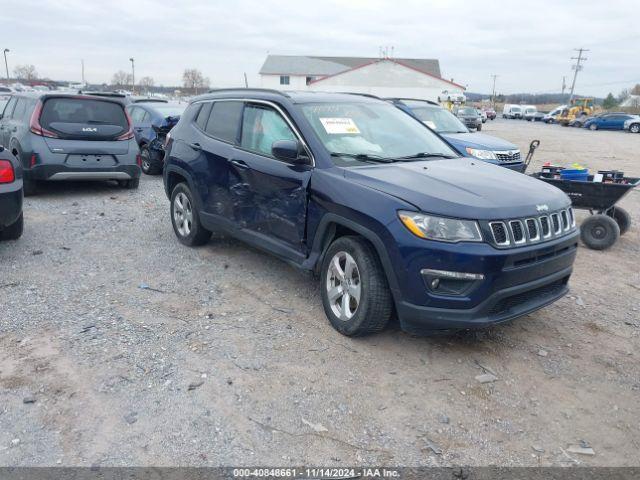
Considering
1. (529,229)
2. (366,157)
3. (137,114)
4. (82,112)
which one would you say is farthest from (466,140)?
(137,114)

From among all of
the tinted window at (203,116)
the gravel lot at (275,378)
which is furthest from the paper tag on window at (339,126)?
the tinted window at (203,116)

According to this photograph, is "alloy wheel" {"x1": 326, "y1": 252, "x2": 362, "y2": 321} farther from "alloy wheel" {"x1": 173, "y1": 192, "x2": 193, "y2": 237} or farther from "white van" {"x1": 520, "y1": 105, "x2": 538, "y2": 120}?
"white van" {"x1": 520, "y1": 105, "x2": 538, "y2": 120}

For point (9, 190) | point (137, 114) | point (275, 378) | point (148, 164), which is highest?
point (137, 114)

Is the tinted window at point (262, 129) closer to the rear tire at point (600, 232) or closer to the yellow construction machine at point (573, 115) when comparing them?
the rear tire at point (600, 232)

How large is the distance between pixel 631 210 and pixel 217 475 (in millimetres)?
8920

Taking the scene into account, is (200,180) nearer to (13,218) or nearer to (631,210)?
(13,218)

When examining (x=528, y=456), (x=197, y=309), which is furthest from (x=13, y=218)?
(x=528, y=456)

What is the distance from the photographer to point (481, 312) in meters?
3.49

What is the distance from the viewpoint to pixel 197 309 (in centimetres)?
456

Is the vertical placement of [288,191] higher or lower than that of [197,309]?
higher

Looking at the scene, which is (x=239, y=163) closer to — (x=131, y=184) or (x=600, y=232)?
(x=600, y=232)

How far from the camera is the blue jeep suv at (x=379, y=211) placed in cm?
347

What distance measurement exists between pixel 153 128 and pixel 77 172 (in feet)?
9.13

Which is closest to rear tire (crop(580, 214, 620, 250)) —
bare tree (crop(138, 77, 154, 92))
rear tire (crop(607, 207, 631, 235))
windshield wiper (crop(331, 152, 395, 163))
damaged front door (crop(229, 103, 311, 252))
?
rear tire (crop(607, 207, 631, 235))
